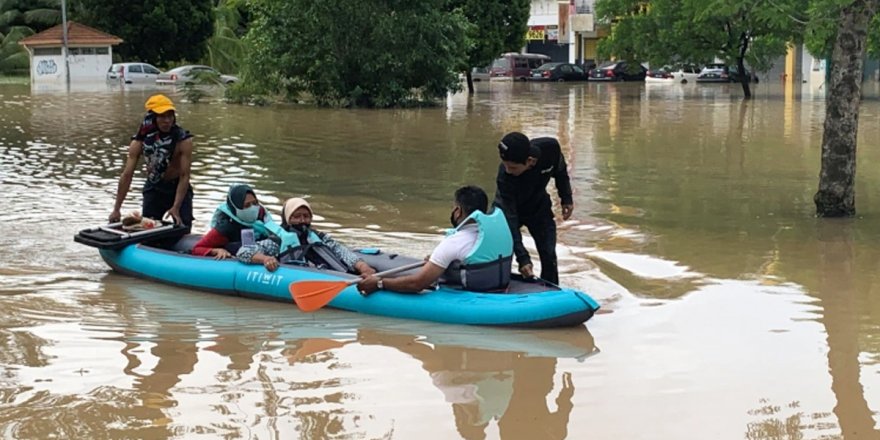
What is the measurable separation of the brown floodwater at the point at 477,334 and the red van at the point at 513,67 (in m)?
42.9

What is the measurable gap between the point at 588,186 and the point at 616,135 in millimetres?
8163

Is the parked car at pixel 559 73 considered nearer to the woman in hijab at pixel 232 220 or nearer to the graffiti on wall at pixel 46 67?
the graffiti on wall at pixel 46 67

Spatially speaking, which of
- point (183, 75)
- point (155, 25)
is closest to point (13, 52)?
point (155, 25)

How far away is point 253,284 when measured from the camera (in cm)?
820

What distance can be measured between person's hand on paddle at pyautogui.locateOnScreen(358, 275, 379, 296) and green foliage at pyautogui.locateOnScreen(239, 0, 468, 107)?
24683 millimetres

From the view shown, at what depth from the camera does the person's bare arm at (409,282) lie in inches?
290

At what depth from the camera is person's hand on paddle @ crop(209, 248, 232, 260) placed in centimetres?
859

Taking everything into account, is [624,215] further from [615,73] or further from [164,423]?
[615,73]

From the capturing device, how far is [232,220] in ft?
28.7

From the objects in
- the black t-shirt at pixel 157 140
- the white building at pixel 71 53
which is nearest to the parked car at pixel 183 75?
the white building at pixel 71 53

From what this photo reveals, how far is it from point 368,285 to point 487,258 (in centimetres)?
91

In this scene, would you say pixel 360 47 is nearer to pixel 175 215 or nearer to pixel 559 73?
pixel 175 215

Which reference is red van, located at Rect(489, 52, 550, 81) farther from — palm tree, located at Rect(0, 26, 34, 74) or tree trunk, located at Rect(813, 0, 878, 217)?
tree trunk, located at Rect(813, 0, 878, 217)

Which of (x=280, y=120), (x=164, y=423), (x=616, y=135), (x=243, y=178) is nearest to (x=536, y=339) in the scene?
(x=164, y=423)
